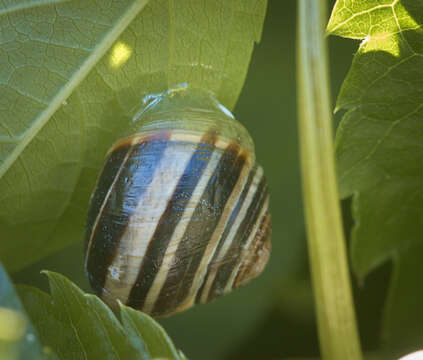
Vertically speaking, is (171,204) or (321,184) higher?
(321,184)

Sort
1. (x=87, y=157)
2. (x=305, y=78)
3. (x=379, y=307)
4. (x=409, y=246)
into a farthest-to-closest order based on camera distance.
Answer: (x=379, y=307) → (x=409, y=246) → (x=87, y=157) → (x=305, y=78)

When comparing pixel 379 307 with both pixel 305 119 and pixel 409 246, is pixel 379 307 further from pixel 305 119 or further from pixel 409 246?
pixel 305 119

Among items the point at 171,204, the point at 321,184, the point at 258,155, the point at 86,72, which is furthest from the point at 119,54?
the point at 258,155

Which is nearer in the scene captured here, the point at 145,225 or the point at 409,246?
the point at 145,225

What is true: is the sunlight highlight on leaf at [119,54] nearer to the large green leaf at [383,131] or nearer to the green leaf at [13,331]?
the large green leaf at [383,131]

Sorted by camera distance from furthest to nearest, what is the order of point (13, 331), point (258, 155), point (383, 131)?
point (258, 155), point (383, 131), point (13, 331)

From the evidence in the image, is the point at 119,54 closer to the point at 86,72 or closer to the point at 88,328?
the point at 86,72

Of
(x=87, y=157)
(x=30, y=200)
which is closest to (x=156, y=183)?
(x=87, y=157)
